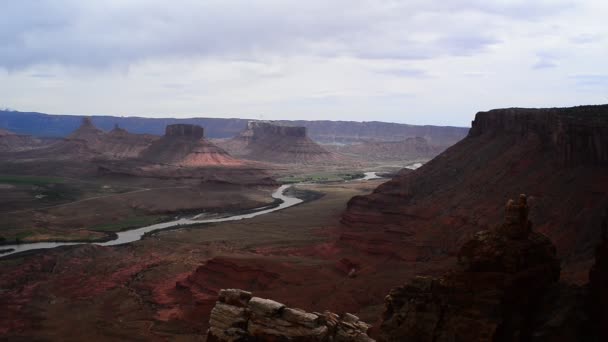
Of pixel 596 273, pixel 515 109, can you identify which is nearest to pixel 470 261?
pixel 596 273

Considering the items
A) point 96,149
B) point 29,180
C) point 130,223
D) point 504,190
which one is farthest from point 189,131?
point 504,190

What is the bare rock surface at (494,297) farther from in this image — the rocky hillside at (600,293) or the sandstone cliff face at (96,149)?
the sandstone cliff face at (96,149)

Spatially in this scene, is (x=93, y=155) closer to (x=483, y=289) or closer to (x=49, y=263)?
(x=49, y=263)

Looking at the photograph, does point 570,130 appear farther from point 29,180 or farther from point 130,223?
point 29,180

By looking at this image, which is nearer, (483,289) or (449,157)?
(483,289)

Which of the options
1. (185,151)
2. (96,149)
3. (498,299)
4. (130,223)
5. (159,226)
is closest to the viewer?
(498,299)

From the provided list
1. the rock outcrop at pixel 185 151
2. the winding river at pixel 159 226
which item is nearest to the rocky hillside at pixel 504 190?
the winding river at pixel 159 226
